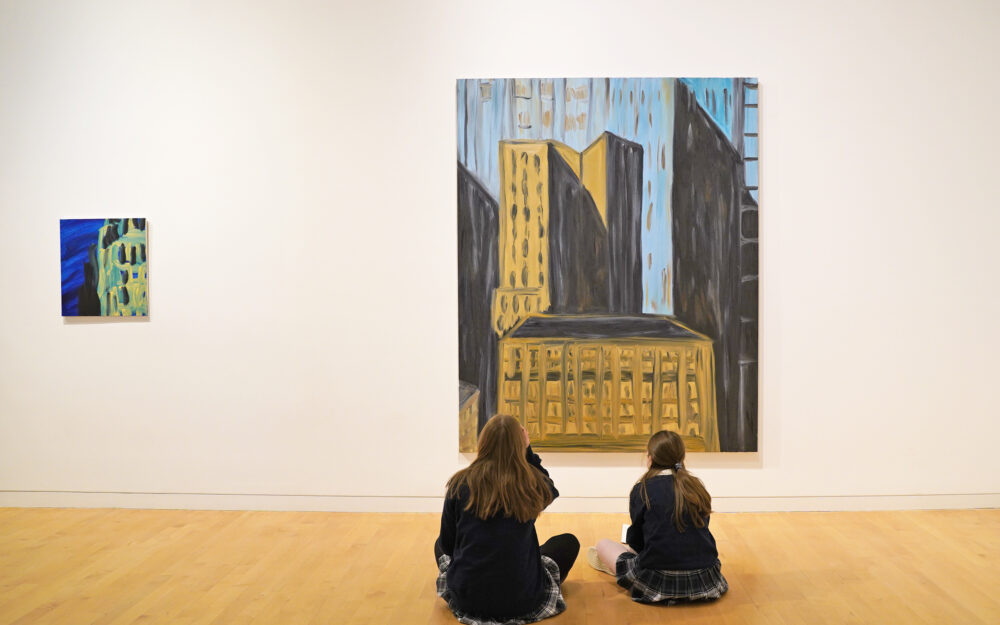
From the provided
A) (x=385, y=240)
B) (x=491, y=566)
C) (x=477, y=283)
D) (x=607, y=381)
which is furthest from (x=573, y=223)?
(x=491, y=566)

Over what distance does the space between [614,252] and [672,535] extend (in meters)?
1.99

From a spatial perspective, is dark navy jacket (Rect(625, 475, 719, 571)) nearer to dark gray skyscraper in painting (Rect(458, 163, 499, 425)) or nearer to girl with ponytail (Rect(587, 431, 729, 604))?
girl with ponytail (Rect(587, 431, 729, 604))

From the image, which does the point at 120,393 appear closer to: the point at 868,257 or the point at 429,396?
the point at 429,396

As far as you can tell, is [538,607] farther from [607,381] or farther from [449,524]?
[607,381]

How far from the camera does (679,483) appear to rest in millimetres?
3406

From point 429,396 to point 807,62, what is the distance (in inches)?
122

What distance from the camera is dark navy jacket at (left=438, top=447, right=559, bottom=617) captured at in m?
3.14

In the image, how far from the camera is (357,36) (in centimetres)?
493

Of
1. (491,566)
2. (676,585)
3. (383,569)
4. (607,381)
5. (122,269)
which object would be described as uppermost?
(122,269)

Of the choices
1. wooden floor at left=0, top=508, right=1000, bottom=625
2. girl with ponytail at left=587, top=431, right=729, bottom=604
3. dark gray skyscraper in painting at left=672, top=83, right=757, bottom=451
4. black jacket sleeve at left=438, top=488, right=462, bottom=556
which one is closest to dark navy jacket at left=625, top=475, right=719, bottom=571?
girl with ponytail at left=587, top=431, right=729, bottom=604

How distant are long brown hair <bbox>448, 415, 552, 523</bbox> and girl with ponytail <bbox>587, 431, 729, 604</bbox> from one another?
53cm

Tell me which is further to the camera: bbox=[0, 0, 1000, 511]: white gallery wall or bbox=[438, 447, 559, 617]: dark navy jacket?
bbox=[0, 0, 1000, 511]: white gallery wall

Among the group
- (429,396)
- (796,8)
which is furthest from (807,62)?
(429,396)

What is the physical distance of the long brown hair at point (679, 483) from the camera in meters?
3.38
